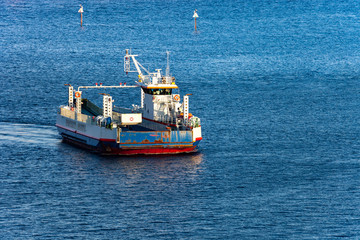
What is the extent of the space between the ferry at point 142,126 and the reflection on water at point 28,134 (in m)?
2.55

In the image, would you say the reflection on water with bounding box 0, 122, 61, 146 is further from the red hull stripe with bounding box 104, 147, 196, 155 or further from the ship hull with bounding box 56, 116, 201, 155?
the red hull stripe with bounding box 104, 147, 196, 155

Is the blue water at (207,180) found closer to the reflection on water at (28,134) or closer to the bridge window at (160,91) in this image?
the reflection on water at (28,134)

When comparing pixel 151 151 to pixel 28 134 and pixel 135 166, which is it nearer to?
pixel 135 166

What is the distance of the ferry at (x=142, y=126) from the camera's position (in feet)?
407

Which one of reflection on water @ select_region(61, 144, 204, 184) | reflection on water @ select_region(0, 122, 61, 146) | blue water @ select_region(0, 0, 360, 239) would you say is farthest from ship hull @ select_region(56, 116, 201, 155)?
reflection on water @ select_region(0, 122, 61, 146)

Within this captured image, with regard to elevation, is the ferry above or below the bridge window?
below

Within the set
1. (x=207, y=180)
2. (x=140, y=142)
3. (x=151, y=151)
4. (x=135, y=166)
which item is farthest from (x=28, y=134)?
(x=207, y=180)

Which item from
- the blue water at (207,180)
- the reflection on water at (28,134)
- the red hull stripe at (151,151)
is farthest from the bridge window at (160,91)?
the reflection on water at (28,134)

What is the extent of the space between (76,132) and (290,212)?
137ft

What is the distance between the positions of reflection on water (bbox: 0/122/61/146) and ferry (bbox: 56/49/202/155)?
2.55 m

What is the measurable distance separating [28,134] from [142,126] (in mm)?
17170

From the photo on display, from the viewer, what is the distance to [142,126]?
445 ft

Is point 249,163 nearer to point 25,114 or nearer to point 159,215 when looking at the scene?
point 159,215

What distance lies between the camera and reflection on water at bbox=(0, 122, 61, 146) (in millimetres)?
134750
